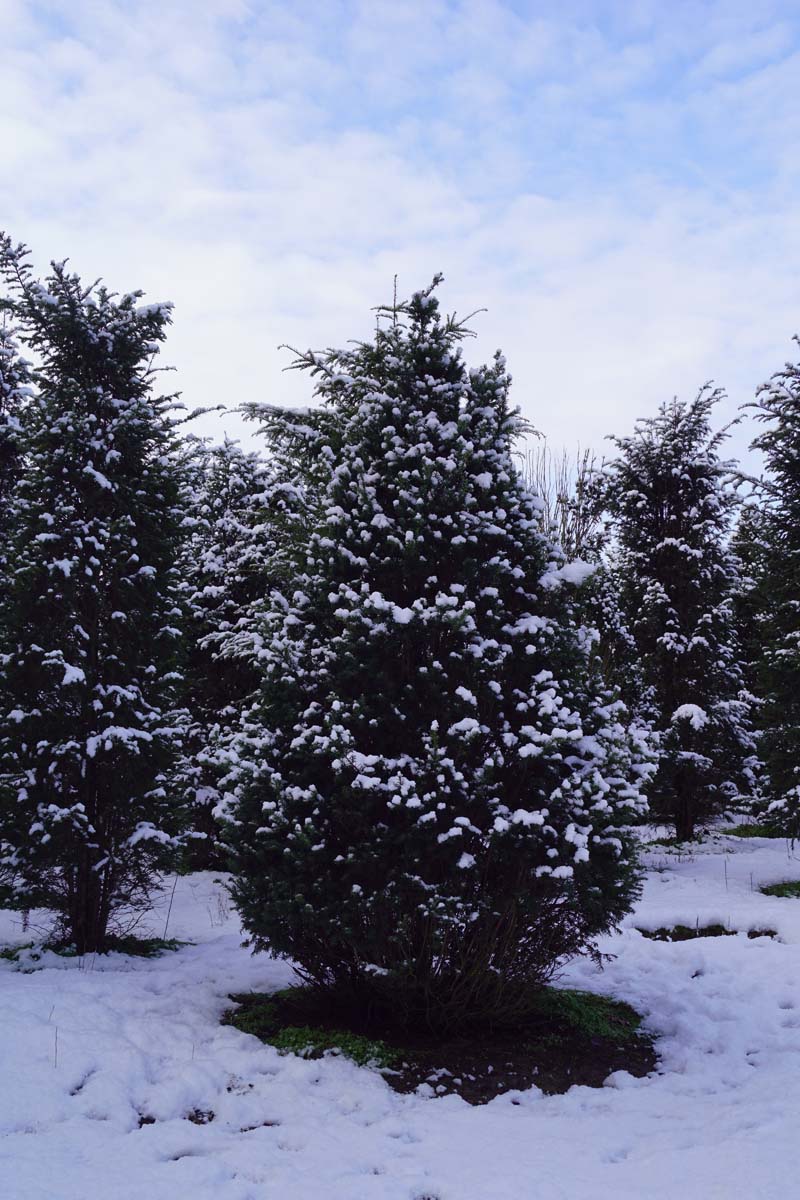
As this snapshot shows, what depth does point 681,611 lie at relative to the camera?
1578 cm

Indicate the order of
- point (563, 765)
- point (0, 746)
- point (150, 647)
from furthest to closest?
point (150, 647)
point (0, 746)
point (563, 765)

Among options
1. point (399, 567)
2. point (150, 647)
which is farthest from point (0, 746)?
point (399, 567)

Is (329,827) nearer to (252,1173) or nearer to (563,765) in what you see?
(563,765)

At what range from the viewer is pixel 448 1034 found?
5.82 m

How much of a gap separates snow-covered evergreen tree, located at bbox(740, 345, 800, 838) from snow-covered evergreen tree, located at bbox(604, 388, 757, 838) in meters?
1.80

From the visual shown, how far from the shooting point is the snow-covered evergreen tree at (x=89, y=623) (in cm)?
777

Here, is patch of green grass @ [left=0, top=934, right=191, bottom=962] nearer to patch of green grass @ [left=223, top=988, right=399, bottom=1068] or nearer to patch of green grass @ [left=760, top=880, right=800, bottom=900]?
patch of green grass @ [left=223, top=988, right=399, bottom=1068]

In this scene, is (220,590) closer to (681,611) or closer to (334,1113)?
(681,611)

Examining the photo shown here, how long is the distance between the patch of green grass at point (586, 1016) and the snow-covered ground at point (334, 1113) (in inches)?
8.4

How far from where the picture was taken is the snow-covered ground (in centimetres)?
378

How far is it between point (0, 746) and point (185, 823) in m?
1.96

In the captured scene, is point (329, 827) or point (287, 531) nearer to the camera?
point (329, 827)

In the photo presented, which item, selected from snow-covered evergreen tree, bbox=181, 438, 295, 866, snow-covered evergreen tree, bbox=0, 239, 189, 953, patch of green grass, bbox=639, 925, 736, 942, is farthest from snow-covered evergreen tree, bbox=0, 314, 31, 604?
patch of green grass, bbox=639, 925, 736, 942

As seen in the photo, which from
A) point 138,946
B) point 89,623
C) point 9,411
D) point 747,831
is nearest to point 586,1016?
point 138,946
